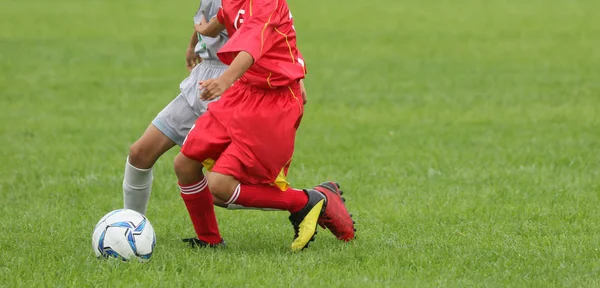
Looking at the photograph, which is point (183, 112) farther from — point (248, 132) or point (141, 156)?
point (248, 132)

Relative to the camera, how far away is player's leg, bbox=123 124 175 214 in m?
5.91

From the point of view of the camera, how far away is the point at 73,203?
24.5 ft

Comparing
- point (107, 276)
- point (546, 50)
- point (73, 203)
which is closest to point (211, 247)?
point (107, 276)

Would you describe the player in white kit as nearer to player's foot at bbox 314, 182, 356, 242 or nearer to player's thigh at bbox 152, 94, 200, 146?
player's thigh at bbox 152, 94, 200, 146

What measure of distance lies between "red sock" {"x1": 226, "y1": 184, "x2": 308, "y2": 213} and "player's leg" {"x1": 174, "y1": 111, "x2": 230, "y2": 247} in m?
0.25

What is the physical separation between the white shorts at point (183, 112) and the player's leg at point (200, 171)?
0.69ft

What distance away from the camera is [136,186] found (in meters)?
6.14

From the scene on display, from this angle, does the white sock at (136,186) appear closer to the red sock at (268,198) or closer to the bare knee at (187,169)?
the bare knee at (187,169)

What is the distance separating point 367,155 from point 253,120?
13.0 feet

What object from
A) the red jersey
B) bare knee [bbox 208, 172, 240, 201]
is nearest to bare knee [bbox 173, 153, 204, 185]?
bare knee [bbox 208, 172, 240, 201]

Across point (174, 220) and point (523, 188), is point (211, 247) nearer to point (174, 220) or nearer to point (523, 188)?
point (174, 220)

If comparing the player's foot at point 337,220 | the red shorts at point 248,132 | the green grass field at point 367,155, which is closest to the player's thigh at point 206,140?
the red shorts at point 248,132

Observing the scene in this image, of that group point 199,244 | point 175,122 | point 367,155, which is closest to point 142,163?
point 175,122

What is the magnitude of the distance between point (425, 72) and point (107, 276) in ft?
35.5
